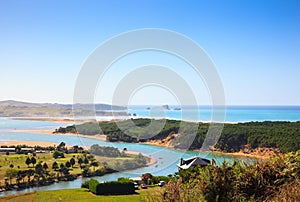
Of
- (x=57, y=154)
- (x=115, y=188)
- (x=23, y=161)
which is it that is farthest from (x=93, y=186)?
(x=23, y=161)

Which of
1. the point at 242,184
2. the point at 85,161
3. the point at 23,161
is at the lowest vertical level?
the point at 23,161

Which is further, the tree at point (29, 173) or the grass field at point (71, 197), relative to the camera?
the tree at point (29, 173)

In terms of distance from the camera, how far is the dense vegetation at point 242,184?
326cm

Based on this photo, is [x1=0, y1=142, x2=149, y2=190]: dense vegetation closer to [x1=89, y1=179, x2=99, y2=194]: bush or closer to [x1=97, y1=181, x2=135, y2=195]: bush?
[x1=97, y1=181, x2=135, y2=195]: bush

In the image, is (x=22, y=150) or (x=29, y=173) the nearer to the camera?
(x=29, y=173)

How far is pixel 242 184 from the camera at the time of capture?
4.04m

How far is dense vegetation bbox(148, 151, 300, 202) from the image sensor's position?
10.7 feet

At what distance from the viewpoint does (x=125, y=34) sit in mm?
6660

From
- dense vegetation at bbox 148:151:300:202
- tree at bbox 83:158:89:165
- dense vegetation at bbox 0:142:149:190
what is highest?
dense vegetation at bbox 148:151:300:202

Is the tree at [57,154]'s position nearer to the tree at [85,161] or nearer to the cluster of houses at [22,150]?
the cluster of houses at [22,150]

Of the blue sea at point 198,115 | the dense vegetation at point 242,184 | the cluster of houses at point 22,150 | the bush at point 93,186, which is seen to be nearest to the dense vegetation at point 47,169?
the bush at point 93,186

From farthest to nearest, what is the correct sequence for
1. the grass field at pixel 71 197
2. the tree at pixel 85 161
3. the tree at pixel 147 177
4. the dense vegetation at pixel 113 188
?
the tree at pixel 85 161 → the tree at pixel 147 177 → the dense vegetation at pixel 113 188 → the grass field at pixel 71 197

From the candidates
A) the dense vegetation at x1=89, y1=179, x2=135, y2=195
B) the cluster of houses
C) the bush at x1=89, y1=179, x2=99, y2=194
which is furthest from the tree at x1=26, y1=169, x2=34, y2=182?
the cluster of houses

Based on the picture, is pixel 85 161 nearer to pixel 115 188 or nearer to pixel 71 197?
pixel 115 188
